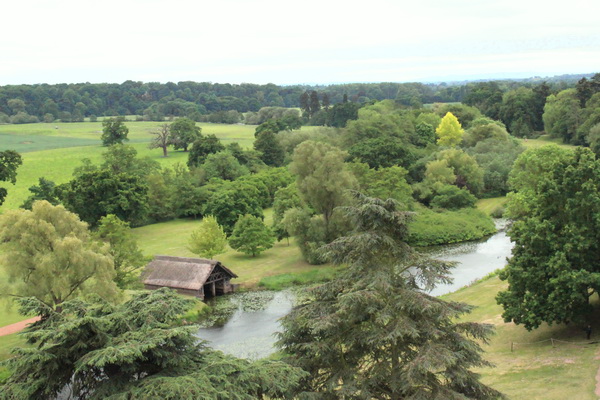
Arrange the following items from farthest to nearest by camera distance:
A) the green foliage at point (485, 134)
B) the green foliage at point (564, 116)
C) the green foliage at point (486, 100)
A: the green foliage at point (486, 100)
the green foliage at point (564, 116)
the green foliage at point (485, 134)

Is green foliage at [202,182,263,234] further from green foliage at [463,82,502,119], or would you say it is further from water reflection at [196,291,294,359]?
green foliage at [463,82,502,119]

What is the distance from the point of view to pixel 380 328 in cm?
1388

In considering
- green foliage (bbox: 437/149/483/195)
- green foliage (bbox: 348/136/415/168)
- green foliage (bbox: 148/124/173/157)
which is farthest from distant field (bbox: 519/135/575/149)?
green foliage (bbox: 148/124/173/157)

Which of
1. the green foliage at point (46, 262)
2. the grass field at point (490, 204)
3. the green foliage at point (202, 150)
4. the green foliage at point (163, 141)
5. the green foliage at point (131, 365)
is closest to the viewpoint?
the green foliage at point (131, 365)

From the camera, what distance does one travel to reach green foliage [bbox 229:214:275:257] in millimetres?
42844

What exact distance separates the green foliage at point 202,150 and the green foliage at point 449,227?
105 feet

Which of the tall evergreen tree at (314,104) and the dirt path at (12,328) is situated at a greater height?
the tall evergreen tree at (314,104)

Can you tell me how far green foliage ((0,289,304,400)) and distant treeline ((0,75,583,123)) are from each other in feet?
374

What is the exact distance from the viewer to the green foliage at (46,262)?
2647 centimetres

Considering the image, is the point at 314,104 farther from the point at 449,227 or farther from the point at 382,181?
the point at 449,227

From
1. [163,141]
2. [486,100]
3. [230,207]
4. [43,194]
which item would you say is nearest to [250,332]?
[230,207]

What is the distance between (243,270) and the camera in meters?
41.4

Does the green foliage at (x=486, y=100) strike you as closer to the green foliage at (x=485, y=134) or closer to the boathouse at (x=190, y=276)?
the green foliage at (x=485, y=134)

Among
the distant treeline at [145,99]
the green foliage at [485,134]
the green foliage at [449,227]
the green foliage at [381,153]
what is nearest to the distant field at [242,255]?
the green foliage at [449,227]
